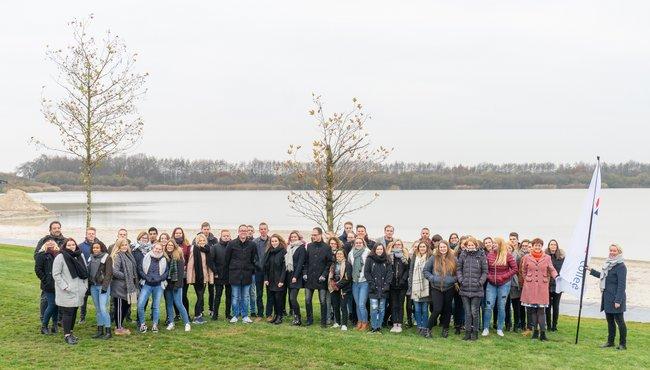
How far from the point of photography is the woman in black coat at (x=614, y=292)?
1015 cm

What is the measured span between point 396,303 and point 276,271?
2253 millimetres

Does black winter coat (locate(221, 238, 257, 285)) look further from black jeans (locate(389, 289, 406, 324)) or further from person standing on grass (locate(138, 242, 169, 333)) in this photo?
black jeans (locate(389, 289, 406, 324))

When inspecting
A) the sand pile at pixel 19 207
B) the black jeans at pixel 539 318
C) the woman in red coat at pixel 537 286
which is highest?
the woman in red coat at pixel 537 286

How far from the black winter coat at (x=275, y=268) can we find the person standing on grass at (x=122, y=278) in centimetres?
235

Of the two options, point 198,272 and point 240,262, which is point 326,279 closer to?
point 240,262

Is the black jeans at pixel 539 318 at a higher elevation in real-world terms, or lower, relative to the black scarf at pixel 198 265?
lower

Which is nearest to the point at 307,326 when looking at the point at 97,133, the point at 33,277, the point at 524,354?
the point at 524,354

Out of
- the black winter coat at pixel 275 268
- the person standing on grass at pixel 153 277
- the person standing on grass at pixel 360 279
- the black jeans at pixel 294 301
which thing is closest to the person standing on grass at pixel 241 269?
the black winter coat at pixel 275 268

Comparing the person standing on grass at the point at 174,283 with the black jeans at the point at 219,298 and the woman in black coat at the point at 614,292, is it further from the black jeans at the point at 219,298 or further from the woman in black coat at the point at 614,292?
the woman in black coat at the point at 614,292

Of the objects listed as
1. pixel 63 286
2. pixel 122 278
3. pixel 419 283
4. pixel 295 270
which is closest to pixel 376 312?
pixel 419 283

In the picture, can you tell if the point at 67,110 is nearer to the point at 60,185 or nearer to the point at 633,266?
the point at 633,266

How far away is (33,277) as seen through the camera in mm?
15375

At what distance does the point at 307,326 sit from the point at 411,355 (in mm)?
2617

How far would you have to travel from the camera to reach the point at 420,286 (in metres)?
10.7
